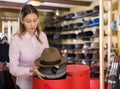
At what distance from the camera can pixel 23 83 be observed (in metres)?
1.55

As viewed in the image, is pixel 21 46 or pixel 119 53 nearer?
pixel 21 46

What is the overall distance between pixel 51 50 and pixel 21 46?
21cm

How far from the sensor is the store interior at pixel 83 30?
4633 mm

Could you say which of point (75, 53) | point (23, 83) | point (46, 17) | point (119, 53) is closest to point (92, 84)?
point (119, 53)

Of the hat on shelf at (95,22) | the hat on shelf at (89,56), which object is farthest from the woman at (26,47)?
the hat on shelf at (89,56)

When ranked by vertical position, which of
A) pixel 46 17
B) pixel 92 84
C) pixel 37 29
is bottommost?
pixel 92 84

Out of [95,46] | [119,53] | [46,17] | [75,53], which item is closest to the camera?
[119,53]

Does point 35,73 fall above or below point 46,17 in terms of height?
below

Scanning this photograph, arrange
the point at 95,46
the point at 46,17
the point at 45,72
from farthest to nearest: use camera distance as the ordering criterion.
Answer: the point at 46,17 → the point at 95,46 → the point at 45,72

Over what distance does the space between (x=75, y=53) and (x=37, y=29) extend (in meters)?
5.82

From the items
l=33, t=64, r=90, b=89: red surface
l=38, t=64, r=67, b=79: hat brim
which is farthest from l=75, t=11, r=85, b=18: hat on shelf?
l=38, t=64, r=67, b=79: hat brim

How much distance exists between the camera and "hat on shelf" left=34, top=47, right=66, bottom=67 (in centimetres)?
143

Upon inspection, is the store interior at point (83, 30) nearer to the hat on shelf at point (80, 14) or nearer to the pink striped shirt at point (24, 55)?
the hat on shelf at point (80, 14)

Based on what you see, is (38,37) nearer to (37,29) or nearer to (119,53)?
(37,29)
